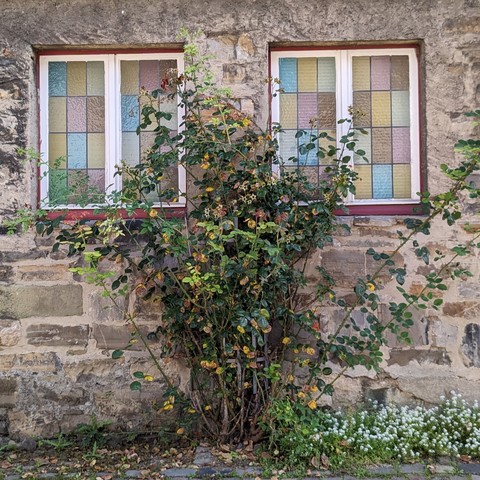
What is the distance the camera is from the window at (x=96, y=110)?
456cm

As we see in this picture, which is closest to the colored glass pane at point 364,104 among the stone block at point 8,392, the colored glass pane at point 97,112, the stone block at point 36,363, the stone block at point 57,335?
the colored glass pane at point 97,112

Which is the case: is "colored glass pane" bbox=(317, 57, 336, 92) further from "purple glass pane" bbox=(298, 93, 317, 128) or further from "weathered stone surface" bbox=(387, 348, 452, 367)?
"weathered stone surface" bbox=(387, 348, 452, 367)

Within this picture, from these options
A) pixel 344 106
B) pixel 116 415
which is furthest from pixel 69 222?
pixel 344 106

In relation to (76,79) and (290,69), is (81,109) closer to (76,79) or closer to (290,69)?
(76,79)

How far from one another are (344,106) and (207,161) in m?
1.32

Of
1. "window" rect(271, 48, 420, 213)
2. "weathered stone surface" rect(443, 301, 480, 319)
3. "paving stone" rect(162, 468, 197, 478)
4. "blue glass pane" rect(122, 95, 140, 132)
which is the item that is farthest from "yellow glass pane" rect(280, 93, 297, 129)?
"paving stone" rect(162, 468, 197, 478)

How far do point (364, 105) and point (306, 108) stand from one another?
46 cm

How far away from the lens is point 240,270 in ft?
12.1

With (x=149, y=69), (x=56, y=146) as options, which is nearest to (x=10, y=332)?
(x=56, y=146)

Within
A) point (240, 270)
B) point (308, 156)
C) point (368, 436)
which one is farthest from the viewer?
point (308, 156)

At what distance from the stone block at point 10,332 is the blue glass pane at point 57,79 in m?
1.81

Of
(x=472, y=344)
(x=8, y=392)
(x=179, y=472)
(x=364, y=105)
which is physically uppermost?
(x=364, y=105)

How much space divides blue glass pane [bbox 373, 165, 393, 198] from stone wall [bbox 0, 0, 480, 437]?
30 centimetres

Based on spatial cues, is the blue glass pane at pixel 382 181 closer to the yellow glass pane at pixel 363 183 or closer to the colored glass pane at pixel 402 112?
the yellow glass pane at pixel 363 183
